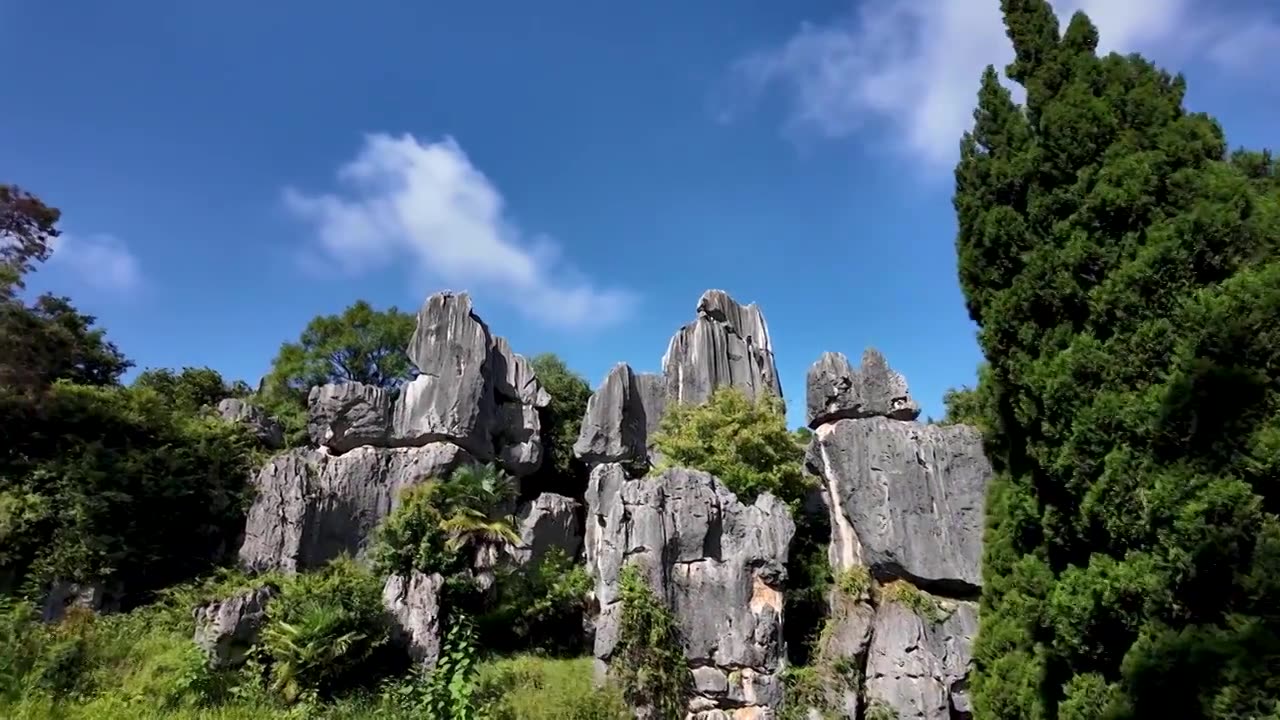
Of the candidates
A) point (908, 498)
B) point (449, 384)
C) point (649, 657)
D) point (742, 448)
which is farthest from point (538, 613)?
point (908, 498)

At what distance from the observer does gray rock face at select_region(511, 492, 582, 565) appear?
19.4m

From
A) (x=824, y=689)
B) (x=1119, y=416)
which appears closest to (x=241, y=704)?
(x=824, y=689)

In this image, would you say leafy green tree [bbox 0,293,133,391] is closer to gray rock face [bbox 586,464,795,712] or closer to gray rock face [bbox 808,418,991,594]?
gray rock face [bbox 586,464,795,712]

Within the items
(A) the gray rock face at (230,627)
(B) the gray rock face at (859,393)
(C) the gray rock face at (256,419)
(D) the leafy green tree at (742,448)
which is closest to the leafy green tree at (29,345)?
(C) the gray rock face at (256,419)

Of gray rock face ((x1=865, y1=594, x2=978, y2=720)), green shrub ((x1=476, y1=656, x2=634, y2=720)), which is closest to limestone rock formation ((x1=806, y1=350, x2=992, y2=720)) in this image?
gray rock face ((x1=865, y1=594, x2=978, y2=720))

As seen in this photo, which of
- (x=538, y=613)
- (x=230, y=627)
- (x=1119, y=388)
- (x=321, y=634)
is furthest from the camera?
(x=538, y=613)

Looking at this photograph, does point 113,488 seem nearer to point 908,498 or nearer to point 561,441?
point 561,441

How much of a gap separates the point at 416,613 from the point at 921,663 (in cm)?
894

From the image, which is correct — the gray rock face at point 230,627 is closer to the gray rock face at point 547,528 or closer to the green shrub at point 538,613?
the green shrub at point 538,613

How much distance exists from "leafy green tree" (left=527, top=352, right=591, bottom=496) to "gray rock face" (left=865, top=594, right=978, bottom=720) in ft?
42.8

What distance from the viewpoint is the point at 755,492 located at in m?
17.2

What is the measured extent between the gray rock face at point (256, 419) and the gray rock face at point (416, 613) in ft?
31.0

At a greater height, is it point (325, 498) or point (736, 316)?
point (736, 316)

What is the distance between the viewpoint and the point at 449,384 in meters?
21.2
